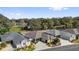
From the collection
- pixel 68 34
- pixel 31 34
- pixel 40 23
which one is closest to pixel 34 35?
pixel 31 34

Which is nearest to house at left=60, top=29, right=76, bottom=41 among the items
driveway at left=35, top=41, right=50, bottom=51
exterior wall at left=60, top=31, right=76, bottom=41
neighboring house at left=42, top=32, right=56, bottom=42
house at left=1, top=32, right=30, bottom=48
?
exterior wall at left=60, top=31, right=76, bottom=41

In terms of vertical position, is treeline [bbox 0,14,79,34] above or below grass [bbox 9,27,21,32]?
above

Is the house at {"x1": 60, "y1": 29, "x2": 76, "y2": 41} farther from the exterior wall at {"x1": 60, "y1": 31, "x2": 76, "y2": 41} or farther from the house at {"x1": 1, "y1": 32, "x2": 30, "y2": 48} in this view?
the house at {"x1": 1, "y1": 32, "x2": 30, "y2": 48}

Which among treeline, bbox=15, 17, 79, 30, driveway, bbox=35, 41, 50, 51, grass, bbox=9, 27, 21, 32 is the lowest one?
driveway, bbox=35, 41, 50, 51

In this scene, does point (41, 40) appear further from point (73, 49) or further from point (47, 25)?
point (73, 49)
